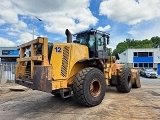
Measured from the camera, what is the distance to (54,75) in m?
6.56

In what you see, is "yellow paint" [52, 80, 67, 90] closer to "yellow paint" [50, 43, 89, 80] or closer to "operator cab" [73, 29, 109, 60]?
"yellow paint" [50, 43, 89, 80]

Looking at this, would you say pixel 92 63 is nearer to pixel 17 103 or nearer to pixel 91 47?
pixel 91 47

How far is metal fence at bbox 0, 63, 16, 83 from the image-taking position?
15508mm

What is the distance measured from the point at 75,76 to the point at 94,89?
0.99 metres

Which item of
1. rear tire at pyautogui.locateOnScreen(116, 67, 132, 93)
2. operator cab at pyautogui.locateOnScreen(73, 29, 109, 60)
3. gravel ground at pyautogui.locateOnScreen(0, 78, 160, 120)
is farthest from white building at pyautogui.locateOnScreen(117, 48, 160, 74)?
gravel ground at pyautogui.locateOnScreen(0, 78, 160, 120)

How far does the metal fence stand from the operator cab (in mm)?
8379

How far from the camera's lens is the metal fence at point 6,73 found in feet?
50.9

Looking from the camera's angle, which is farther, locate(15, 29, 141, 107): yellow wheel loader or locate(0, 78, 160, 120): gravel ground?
locate(15, 29, 141, 107): yellow wheel loader

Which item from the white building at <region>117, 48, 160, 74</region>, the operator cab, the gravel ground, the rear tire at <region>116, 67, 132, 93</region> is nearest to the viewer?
the gravel ground

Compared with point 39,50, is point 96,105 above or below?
below

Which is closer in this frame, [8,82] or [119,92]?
[119,92]

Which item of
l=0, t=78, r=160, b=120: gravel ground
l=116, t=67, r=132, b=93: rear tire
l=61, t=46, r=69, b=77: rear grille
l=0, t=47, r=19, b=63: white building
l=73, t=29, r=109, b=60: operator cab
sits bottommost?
l=0, t=78, r=160, b=120: gravel ground

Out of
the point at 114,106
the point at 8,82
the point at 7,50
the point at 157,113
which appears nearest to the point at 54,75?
the point at 114,106

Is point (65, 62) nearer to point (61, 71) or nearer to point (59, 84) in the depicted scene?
point (61, 71)
